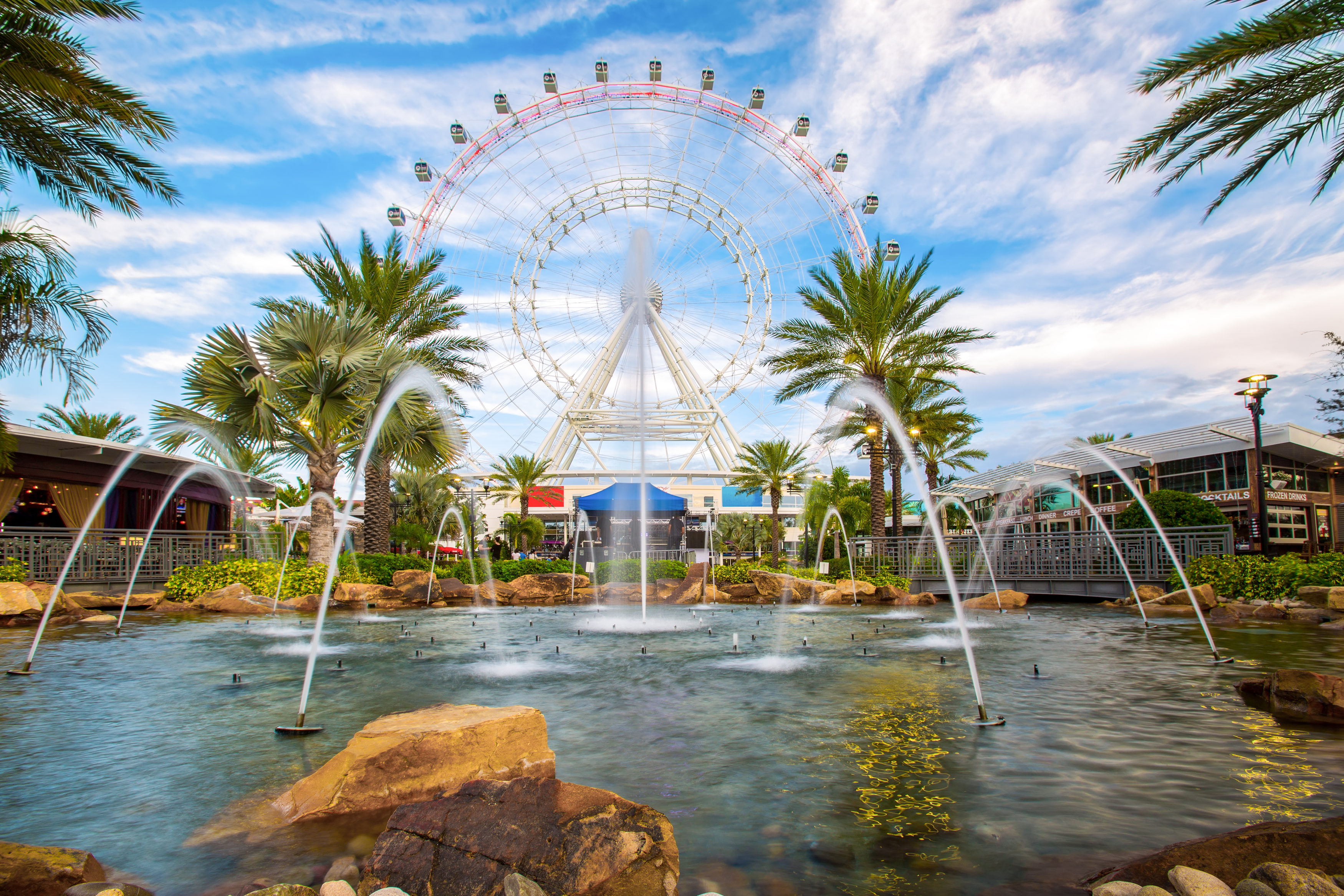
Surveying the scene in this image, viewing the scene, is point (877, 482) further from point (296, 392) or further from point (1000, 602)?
point (296, 392)

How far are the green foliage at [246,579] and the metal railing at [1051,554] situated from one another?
16093 mm

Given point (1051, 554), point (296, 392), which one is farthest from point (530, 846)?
point (1051, 554)

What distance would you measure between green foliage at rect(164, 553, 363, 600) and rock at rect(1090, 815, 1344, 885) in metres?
17.4

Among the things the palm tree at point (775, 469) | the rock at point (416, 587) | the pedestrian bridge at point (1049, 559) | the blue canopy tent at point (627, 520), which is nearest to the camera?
the pedestrian bridge at point (1049, 559)

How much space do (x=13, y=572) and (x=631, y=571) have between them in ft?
50.4

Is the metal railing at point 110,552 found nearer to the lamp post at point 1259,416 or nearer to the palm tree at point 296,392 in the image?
the palm tree at point 296,392

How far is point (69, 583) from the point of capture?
17.1m

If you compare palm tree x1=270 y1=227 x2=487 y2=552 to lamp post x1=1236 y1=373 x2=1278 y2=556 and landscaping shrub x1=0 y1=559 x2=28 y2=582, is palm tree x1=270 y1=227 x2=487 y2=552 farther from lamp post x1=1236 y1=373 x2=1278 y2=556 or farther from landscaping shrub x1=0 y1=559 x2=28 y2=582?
lamp post x1=1236 y1=373 x2=1278 y2=556

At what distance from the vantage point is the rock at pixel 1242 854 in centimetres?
310

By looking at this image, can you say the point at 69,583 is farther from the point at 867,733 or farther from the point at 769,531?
the point at 769,531

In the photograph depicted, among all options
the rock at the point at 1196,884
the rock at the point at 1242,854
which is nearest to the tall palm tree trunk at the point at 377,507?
the rock at the point at 1242,854

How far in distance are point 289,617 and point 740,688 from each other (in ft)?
36.9

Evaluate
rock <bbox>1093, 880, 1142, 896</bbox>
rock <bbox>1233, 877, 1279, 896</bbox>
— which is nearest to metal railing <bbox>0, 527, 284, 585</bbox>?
rock <bbox>1093, 880, 1142, 896</bbox>

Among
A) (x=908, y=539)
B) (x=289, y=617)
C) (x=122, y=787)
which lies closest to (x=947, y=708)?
(x=122, y=787)
